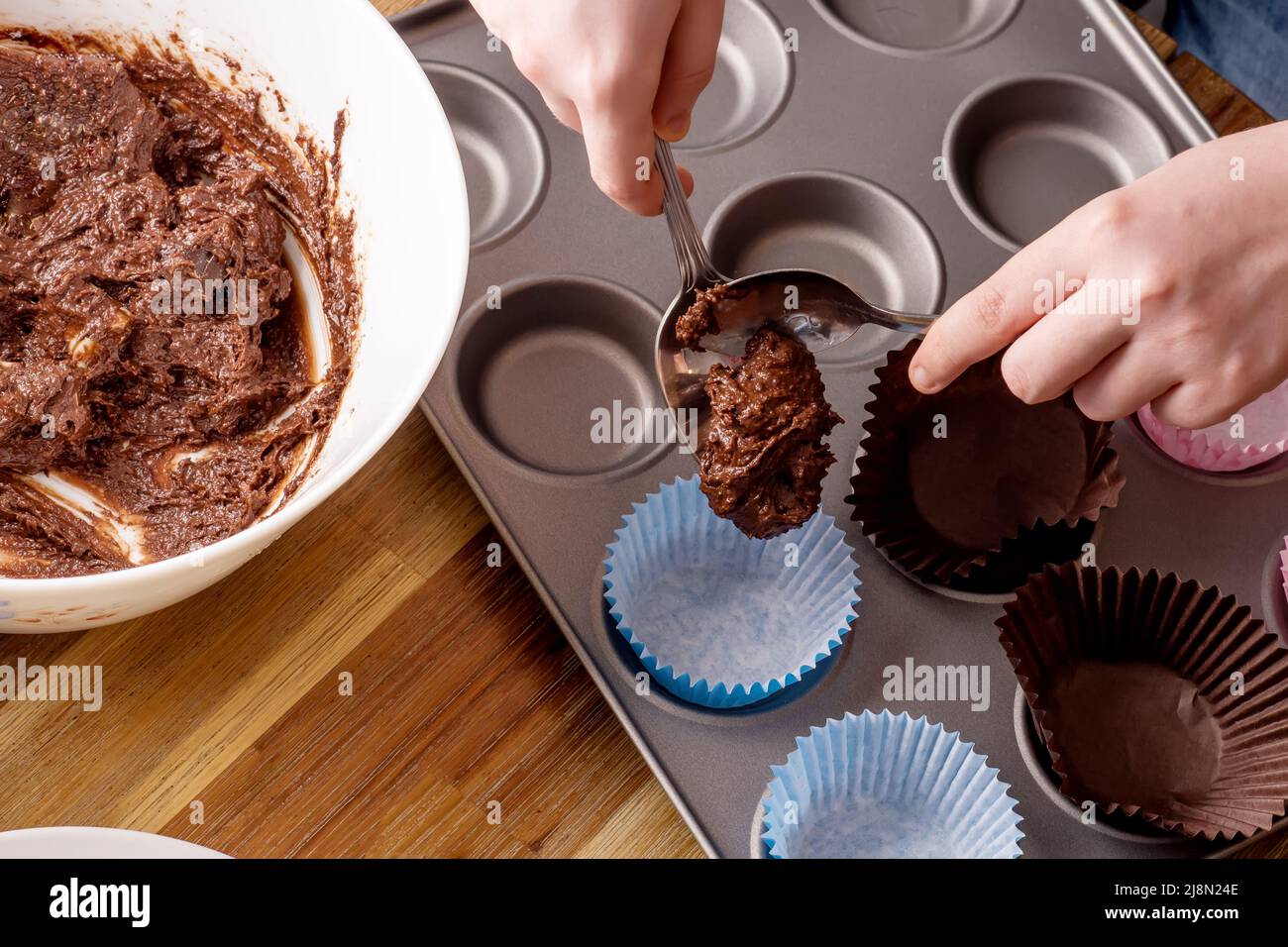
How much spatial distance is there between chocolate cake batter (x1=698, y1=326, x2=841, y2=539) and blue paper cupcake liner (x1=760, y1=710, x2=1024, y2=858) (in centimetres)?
29

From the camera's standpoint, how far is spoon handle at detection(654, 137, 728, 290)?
1412 mm

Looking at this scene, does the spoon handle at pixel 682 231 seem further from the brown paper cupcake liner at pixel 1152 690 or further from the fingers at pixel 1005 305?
the brown paper cupcake liner at pixel 1152 690

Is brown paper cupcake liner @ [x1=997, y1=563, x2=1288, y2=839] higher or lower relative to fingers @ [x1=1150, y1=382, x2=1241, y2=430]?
lower

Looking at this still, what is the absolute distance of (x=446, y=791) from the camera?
4.84 ft

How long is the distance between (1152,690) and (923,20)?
120 centimetres

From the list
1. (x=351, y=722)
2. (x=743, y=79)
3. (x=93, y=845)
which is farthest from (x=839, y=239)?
(x=93, y=845)

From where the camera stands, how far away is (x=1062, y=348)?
4.17 ft

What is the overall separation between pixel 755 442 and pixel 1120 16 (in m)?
1.11

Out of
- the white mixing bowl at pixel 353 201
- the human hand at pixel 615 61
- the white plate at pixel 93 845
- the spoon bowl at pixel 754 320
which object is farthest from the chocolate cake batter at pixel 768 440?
the white plate at pixel 93 845

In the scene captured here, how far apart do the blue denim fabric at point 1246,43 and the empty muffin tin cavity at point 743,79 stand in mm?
771

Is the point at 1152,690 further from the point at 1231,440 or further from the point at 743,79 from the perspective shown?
the point at 743,79

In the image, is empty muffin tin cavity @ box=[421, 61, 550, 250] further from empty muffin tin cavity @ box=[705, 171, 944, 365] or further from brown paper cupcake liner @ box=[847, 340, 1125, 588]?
brown paper cupcake liner @ box=[847, 340, 1125, 588]

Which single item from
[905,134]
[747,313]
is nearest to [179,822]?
[747,313]

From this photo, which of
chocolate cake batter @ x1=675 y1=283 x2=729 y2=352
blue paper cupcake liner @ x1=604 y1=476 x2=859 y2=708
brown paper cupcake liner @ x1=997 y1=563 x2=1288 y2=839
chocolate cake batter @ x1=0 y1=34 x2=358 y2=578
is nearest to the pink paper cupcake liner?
brown paper cupcake liner @ x1=997 y1=563 x2=1288 y2=839
